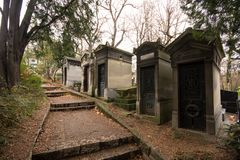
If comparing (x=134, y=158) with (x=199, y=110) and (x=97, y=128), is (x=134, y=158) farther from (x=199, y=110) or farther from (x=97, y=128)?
(x=199, y=110)

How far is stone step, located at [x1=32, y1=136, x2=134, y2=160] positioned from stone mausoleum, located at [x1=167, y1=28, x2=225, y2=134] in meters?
2.31

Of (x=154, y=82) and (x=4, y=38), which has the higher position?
(x=4, y=38)

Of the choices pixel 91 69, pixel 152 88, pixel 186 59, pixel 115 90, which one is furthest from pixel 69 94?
pixel 186 59

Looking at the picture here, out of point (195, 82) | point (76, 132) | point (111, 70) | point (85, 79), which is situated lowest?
point (76, 132)

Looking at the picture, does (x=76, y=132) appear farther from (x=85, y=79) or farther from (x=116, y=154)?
(x=85, y=79)

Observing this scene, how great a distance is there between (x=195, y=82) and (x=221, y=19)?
8.84ft

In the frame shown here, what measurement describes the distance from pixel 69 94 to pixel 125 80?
463 centimetres

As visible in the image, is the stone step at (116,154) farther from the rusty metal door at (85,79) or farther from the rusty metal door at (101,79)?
the rusty metal door at (85,79)

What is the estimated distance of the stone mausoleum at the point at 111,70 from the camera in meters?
10.2

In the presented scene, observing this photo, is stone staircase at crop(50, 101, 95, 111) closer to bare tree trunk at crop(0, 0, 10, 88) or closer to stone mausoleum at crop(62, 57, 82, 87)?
bare tree trunk at crop(0, 0, 10, 88)

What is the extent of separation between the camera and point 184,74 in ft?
19.4

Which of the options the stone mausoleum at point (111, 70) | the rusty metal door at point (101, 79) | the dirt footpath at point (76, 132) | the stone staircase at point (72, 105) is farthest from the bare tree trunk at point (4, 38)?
the rusty metal door at point (101, 79)

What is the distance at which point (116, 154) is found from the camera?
12.9ft

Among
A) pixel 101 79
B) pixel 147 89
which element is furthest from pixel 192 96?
pixel 101 79
